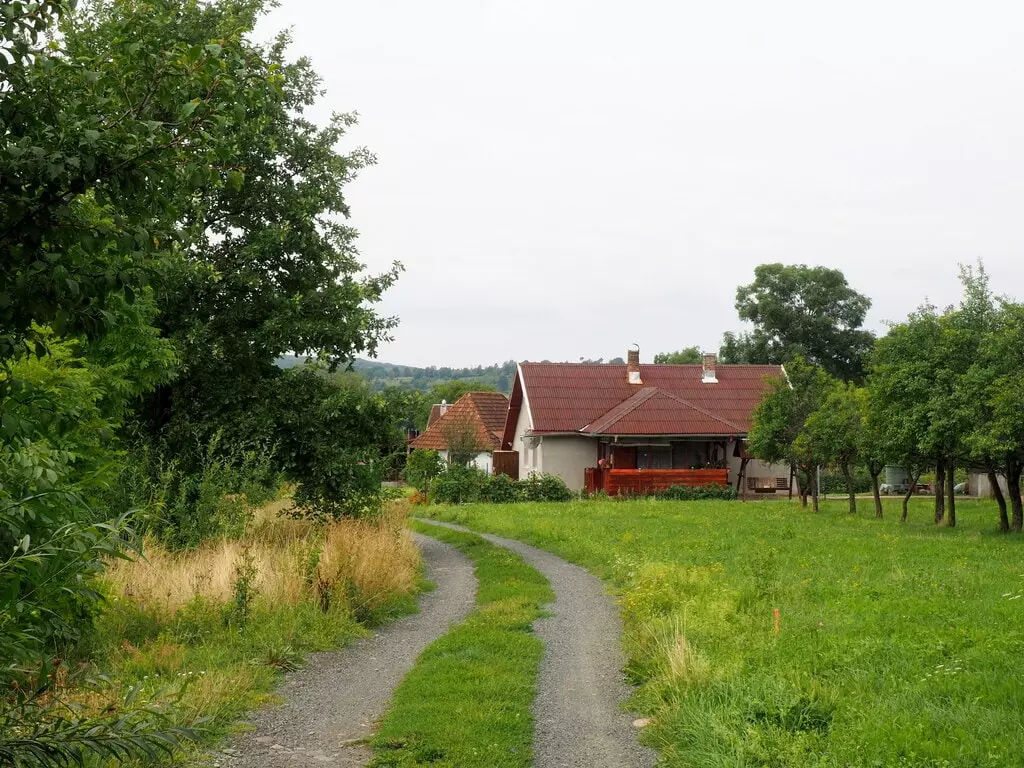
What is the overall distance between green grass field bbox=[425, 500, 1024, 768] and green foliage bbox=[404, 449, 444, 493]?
22.3 meters

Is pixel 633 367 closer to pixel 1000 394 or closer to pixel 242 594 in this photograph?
pixel 1000 394

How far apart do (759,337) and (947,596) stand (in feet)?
203

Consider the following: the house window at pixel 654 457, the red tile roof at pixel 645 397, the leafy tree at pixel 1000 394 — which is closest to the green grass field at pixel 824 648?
the leafy tree at pixel 1000 394

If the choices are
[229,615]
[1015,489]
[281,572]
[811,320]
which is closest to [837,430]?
[1015,489]

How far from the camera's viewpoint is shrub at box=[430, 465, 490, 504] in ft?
131

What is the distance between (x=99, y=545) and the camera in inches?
139

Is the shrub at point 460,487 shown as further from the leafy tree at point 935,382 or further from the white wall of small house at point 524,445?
the leafy tree at point 935,382

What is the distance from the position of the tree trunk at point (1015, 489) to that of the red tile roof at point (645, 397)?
16.1m

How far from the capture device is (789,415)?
37406 millimetres

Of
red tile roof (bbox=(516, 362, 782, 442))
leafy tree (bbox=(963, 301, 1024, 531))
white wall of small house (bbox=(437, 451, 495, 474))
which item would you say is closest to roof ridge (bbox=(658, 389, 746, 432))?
red tile roof (bbox=(516, 362, 782, 442))

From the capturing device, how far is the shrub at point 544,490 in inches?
1590

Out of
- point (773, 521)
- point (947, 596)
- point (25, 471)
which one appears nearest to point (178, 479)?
point (947, 596)

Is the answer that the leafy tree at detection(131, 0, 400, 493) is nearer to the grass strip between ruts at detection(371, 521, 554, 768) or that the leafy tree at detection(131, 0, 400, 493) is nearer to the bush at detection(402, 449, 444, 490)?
the grass strip between ruts at detection(371, 521, 554, 768)

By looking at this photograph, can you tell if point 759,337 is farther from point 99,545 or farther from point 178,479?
point 99,545
